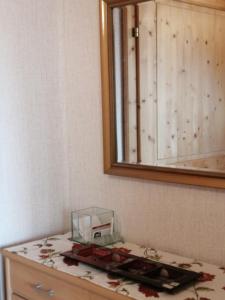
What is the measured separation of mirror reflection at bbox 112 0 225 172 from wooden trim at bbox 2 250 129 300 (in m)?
0.54

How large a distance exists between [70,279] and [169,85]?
0.79 meters

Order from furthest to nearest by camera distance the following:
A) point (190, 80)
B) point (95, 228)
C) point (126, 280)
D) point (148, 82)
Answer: point (95, 228)
point (148, 82)
point (190, 80)
point (126, 280)

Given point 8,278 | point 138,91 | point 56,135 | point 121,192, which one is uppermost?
point 138,91

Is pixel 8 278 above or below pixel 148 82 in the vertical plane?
below

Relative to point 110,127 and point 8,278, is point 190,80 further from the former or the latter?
point 8,278

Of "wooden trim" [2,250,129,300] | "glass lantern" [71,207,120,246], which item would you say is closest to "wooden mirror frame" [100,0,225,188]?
"glass lantern" [71,207,120,246]

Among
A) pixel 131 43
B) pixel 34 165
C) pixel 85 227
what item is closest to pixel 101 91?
pixel 131 43

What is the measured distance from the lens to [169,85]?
1765mm

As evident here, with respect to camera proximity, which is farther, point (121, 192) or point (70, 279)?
point (121, 192)

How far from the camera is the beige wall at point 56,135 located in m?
1.94

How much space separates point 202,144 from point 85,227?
0.62m

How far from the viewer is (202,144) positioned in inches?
65.8

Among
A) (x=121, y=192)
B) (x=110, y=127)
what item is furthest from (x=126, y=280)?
(x=110, y=127)

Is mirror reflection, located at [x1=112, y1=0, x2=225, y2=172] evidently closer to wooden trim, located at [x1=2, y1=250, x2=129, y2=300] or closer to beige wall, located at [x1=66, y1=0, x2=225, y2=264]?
beige wall, located at [x1=66, y1=0, x2=225, y2=264]
